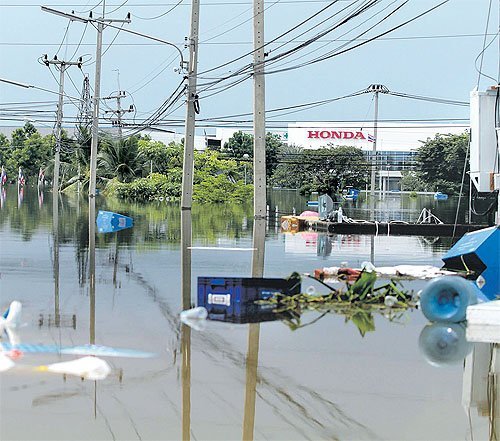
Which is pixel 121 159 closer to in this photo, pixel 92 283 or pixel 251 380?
A: pixel 92 283

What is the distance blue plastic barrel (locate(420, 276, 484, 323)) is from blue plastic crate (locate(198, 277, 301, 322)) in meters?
1.97

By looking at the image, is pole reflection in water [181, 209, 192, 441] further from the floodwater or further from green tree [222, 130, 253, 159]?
green tree [222, 130, 253, 159]

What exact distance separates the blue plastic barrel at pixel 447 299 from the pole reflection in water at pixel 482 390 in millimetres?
1268

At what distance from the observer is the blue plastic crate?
12016 mm

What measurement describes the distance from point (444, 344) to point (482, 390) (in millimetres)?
2100

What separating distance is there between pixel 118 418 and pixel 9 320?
4.24 meters

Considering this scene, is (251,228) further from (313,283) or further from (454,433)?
(454,433)

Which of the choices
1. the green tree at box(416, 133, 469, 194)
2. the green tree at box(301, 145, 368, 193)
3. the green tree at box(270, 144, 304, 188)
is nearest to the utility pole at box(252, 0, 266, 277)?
the green tree at box(301, 145, 368, 193)

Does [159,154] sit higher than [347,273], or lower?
higher

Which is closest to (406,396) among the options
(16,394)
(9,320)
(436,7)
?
(16,394)

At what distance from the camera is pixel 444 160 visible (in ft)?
351

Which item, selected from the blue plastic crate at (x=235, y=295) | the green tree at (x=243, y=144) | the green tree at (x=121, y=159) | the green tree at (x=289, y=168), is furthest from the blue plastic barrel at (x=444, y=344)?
the green tree at (x=243, y=144)

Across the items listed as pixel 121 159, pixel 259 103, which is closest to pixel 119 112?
pixel 121 159

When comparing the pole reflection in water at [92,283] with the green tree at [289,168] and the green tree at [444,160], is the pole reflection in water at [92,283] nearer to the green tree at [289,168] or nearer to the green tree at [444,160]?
the green tree at [444,160]
